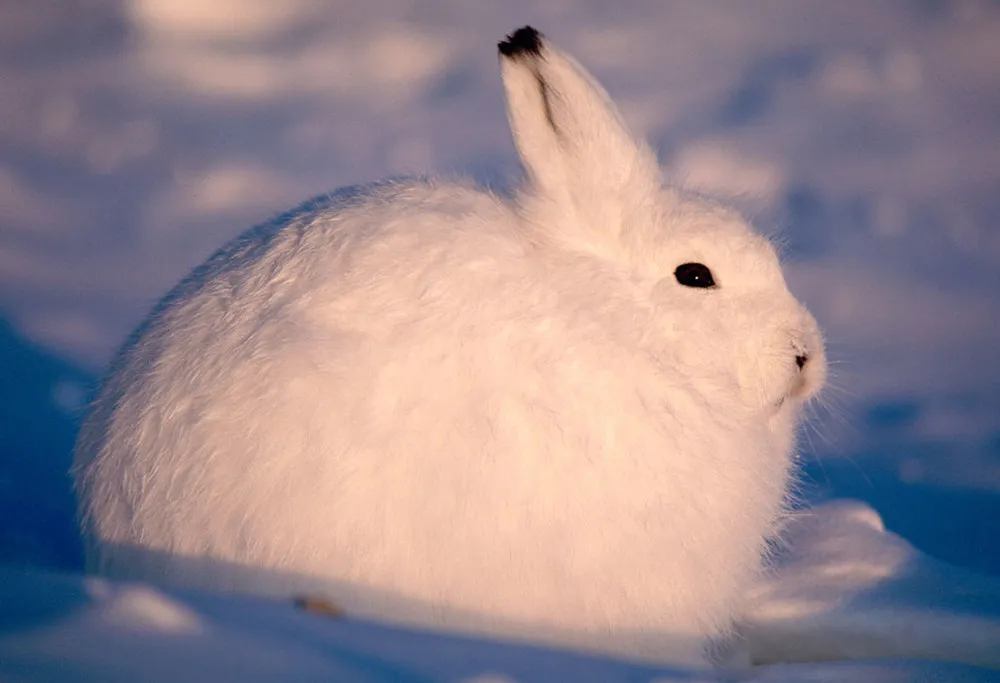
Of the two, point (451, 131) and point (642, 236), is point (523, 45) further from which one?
point (451, 131)

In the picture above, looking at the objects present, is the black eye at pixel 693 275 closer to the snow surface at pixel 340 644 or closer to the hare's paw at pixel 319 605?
the snow surface at pixel 340 644

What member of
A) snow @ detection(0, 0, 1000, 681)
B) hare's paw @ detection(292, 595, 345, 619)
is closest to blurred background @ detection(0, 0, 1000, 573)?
snow @ detection(0, 0, 1000, 681)

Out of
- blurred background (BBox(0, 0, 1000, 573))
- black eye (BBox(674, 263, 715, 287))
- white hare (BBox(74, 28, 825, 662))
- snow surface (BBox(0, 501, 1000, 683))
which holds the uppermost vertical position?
blurred background (BBox(0, 0, 1000, 573))

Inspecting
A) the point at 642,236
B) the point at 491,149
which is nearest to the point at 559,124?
the point at 642,236

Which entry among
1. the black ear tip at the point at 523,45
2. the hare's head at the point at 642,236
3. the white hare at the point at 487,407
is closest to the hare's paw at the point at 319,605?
the white hare at the point at 487,407

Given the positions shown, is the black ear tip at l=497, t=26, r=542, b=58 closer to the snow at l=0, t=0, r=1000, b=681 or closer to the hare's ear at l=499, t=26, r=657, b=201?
the hare's ear at l=499, t=26, r=657, b=201

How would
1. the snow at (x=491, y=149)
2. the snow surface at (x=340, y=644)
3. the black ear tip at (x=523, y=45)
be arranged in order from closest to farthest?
1. the snow surface at (x=340, y=644)
2. the black ear tip at (x=523, y=45)
3. the snow at (x=491, y=149)
